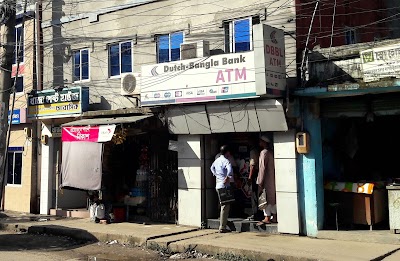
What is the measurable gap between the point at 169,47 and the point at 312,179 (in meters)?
5.71

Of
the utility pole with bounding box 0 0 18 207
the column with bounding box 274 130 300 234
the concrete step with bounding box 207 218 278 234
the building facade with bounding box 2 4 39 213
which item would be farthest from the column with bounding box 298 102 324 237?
the building facade with bounding box 2 4 39 213

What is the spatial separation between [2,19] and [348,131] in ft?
36.7

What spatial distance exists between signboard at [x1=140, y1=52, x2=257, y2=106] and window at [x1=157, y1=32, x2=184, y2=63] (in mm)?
1213

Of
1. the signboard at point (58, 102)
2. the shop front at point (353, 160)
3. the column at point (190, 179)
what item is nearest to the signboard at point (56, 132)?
the signboard at point (58, 102)

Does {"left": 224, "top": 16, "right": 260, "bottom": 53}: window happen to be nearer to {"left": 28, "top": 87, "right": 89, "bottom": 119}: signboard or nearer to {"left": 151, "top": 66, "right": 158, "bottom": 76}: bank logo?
{"left": 151, "top": 66, "right": 158, "bottom": 76}: bank logo

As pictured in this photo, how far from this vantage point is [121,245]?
10.5 metres

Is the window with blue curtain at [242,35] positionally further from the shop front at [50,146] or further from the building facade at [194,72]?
the shop front at [50,146]

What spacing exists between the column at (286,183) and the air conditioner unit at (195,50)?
2.72 meters

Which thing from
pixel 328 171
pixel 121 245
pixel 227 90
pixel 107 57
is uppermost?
pixel 107 57

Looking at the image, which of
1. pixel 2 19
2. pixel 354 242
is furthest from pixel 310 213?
pixel 2 19

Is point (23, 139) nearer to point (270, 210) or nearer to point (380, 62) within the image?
point (270, 210)

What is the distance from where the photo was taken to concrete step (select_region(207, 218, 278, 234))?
10559 millimetres

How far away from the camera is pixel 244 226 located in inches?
430

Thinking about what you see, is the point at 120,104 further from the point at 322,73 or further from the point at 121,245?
the point at 322,73
